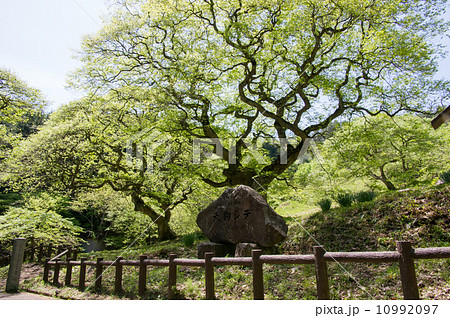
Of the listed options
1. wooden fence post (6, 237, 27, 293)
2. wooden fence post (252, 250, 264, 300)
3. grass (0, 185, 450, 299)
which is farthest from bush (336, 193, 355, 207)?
wooden fence post (6, 237, 27, 293)

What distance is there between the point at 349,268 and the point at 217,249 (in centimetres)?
315

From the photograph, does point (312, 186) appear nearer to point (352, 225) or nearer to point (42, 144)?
point (352, 225)

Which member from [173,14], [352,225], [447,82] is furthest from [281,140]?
[173,14]

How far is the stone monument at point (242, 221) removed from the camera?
6266 millimetres

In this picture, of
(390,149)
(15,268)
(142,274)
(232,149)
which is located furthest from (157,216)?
(390,149)

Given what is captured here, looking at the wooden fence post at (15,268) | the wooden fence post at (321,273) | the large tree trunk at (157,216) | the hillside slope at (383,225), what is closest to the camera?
the wooden fence post at (321,273)

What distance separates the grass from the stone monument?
711mm

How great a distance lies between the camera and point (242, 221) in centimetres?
678

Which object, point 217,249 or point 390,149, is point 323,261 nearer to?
point 217,249

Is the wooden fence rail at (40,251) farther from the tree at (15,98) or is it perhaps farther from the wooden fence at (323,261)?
the wooden fence at (323,261)

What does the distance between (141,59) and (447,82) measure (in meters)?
11.1

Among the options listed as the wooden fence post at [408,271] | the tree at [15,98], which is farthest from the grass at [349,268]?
the tree at [15,98]

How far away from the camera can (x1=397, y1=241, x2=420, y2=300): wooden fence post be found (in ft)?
9.77

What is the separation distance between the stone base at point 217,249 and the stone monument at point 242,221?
0.03 m
